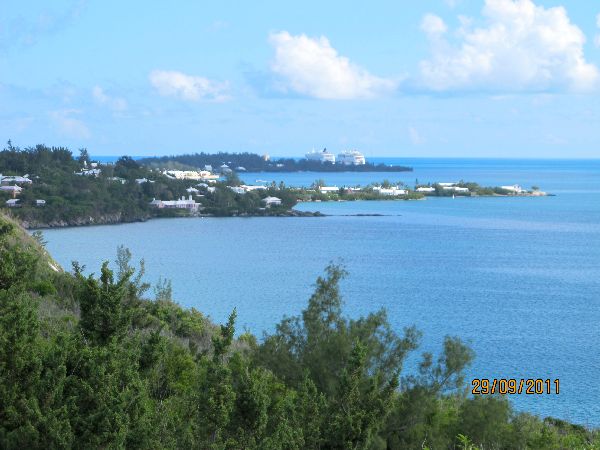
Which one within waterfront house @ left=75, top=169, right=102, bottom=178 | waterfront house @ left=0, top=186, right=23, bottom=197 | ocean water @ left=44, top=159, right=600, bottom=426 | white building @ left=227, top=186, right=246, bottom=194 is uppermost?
waterfront house @ left=75, top=169, right=102, bottom=178

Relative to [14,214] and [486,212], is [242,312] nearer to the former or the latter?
[14,214]

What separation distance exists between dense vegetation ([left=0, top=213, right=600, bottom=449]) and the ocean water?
395 cm

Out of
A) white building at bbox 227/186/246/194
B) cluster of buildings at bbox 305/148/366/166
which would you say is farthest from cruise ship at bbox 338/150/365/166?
white building at bbox 227/186/246/194

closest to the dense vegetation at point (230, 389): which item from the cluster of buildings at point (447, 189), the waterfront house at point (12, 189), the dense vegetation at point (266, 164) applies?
the waterfront house at point (12, 189)

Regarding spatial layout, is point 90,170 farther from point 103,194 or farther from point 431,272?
point 431,272

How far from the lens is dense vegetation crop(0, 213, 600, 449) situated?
7.23 metres

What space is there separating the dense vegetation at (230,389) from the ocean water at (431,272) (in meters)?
3.95

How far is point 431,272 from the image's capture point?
97.7ft

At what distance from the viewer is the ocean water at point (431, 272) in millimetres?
18016

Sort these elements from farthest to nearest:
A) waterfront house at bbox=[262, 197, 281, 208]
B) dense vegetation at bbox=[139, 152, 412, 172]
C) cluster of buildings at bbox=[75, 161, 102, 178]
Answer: dense vegetation at bbox=[139, 152, 412, 172]
waterfront house at bbox=[262, 197, 281, 208]
cluster of buildings at bbox=[75, 161, 102, 178]

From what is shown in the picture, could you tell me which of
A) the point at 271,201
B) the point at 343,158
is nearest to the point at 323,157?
the point at 343,158

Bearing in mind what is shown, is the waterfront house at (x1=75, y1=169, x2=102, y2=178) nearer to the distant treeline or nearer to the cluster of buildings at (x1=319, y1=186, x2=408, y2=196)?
the distant treeline

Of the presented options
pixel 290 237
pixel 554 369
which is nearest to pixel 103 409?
pixel 554 369

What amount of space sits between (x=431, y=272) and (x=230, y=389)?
22.6 metres
